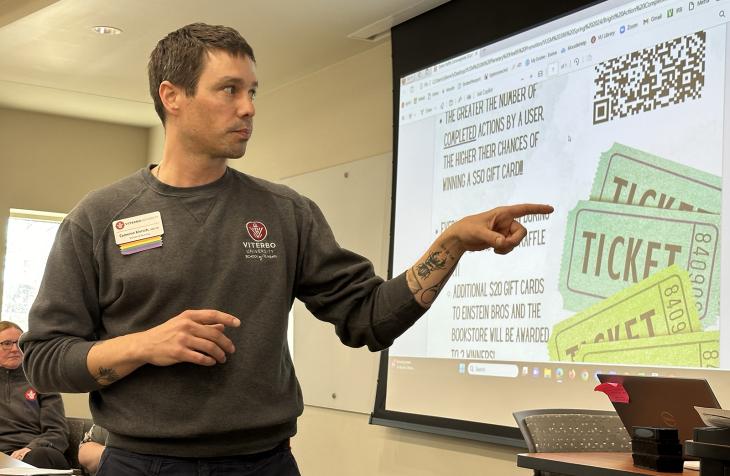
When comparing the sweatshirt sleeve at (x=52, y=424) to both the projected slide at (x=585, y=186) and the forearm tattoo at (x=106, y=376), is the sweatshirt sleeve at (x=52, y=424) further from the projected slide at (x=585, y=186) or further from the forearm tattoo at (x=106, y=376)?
the forearm tattoo at (x=106, y=376)

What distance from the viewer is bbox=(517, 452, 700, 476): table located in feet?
6.57

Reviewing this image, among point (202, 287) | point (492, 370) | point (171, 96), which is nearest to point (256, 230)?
point (202, 287)

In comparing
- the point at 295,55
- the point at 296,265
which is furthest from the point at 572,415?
the point at 295,55

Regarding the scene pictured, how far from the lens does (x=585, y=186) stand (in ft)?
12.0

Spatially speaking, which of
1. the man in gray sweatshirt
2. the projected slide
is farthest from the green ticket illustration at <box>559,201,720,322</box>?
the man in gray sweatshirt

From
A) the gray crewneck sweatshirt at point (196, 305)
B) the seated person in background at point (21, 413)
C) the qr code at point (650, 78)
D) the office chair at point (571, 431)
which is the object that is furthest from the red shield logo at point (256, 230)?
the seated person in background at point (21, 413)

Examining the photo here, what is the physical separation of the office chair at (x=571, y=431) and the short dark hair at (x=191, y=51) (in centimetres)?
156

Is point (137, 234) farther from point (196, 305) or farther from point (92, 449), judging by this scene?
point (92, 449)

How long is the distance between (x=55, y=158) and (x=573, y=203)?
535 cm

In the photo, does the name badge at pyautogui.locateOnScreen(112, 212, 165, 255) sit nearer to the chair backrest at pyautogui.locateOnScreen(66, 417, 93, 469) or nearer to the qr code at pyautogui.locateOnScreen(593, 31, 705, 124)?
the qr code at pyautogui.locateOnScreen(593, 31, 705, 124)

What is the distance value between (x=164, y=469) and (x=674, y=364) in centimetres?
226

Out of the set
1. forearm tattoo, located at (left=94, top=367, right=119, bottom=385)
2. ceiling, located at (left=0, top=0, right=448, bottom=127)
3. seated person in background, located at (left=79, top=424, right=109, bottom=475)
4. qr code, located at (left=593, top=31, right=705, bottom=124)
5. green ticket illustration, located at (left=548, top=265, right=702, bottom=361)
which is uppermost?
ceiling, located at (left=0, top=0, right=448, bottom=127)

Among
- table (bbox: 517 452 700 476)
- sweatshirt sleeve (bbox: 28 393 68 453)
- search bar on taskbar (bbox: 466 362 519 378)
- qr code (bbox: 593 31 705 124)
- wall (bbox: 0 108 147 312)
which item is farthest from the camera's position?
wall (bbox: 0 108 147 312)

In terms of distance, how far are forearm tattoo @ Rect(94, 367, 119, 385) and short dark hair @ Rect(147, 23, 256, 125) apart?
1.61 ft
